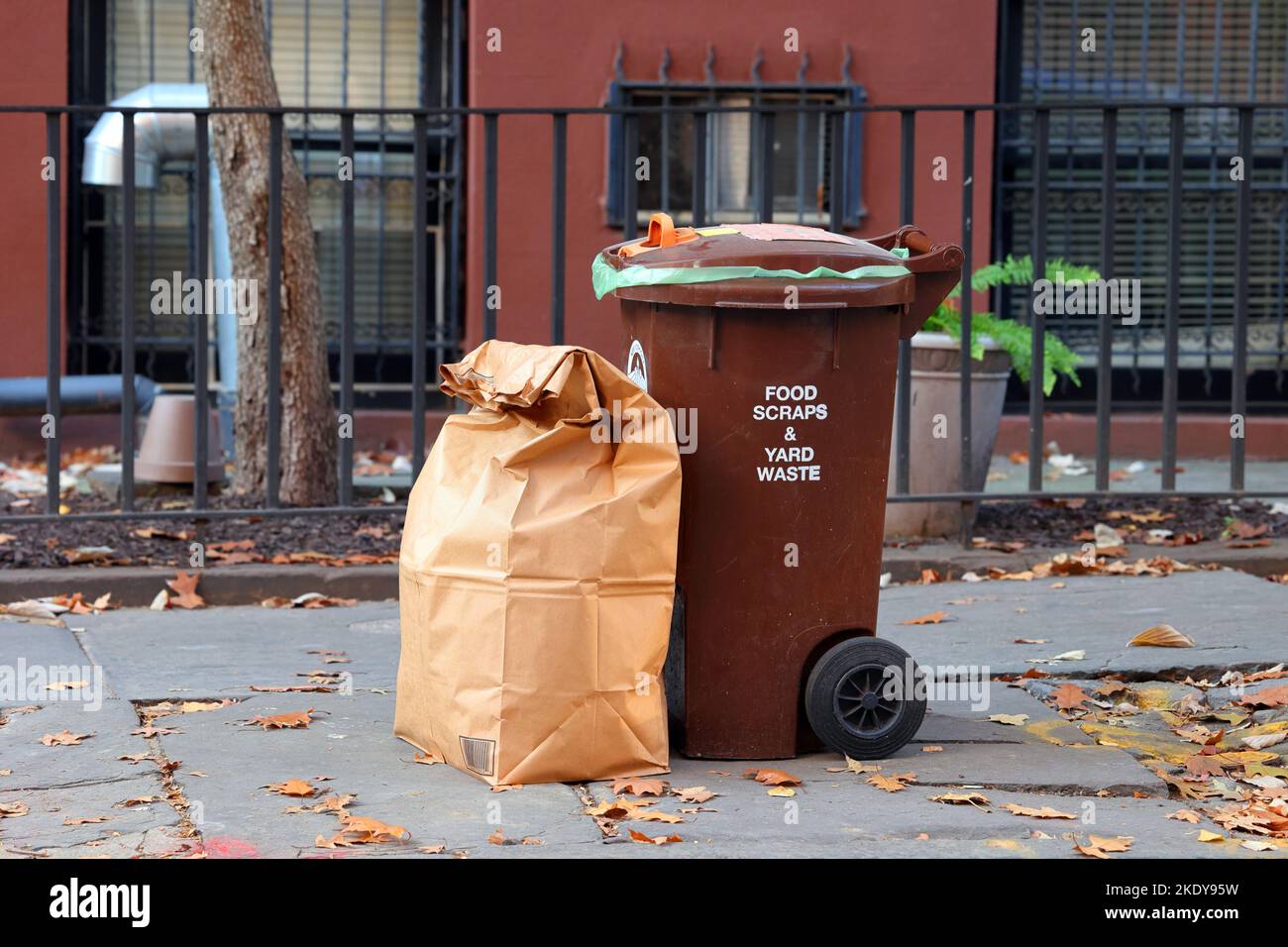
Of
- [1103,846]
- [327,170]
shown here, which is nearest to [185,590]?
[1103,846]

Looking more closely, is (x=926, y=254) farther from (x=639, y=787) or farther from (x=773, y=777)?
(x=639, y=787)

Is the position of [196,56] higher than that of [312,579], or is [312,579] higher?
[196,56]

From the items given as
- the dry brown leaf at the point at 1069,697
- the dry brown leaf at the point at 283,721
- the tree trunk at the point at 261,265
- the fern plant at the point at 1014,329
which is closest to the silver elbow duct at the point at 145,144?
the tree trunk at the point at 261,265

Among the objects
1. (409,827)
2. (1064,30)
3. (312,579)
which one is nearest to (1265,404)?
(1064,30)

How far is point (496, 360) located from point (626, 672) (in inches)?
29.3

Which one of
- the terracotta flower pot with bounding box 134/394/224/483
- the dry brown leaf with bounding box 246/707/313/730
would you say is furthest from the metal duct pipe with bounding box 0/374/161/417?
the dry brown leaf with bounding box 246/707/313/730

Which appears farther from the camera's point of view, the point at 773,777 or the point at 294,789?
the point at 773,777

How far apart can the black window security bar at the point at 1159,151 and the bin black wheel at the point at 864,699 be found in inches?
217

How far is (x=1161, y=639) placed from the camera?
4605 millimetres

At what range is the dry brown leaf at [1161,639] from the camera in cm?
458

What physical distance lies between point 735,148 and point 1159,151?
231 cm

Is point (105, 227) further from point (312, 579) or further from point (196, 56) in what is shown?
point (312, 579)

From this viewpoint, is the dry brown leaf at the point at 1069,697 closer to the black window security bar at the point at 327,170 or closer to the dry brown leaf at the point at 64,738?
the dry brown leaf at the point at 64,738

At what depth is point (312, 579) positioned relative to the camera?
5465mm
